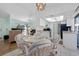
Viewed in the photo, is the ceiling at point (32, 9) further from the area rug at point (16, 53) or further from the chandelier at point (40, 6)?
the area rug at point (16, 53)

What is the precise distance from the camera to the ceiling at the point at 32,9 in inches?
81.0

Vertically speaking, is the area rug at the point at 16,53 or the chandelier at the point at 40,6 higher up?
the chandelier at the point at 40,6

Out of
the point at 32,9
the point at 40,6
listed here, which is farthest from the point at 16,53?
the point at 40,6

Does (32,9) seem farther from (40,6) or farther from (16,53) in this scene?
(16,53)

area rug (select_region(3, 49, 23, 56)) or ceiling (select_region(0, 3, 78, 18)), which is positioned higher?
ceiling (select_region(0, 3, 78, 18))

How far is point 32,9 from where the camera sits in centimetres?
210

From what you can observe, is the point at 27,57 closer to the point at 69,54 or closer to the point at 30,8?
the point at 69,54

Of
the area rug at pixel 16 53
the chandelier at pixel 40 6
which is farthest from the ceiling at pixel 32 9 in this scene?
the area rug at pixel 16 53

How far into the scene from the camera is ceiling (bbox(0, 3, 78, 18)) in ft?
6.75

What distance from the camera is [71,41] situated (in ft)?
6.78

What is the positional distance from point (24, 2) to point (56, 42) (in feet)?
2.99

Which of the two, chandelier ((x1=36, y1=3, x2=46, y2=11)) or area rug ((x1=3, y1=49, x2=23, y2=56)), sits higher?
chandelier ((x1=36, y1=3, x2=46, y2=11))

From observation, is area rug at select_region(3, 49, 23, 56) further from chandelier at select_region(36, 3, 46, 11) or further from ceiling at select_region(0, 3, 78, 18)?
chandelier at select_region(36, 3, 46, 11)

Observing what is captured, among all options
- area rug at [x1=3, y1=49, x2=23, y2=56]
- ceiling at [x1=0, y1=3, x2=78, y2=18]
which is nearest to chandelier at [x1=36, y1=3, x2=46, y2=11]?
ceiling at [x1=0, y1=3, x2=78, y2=18]
